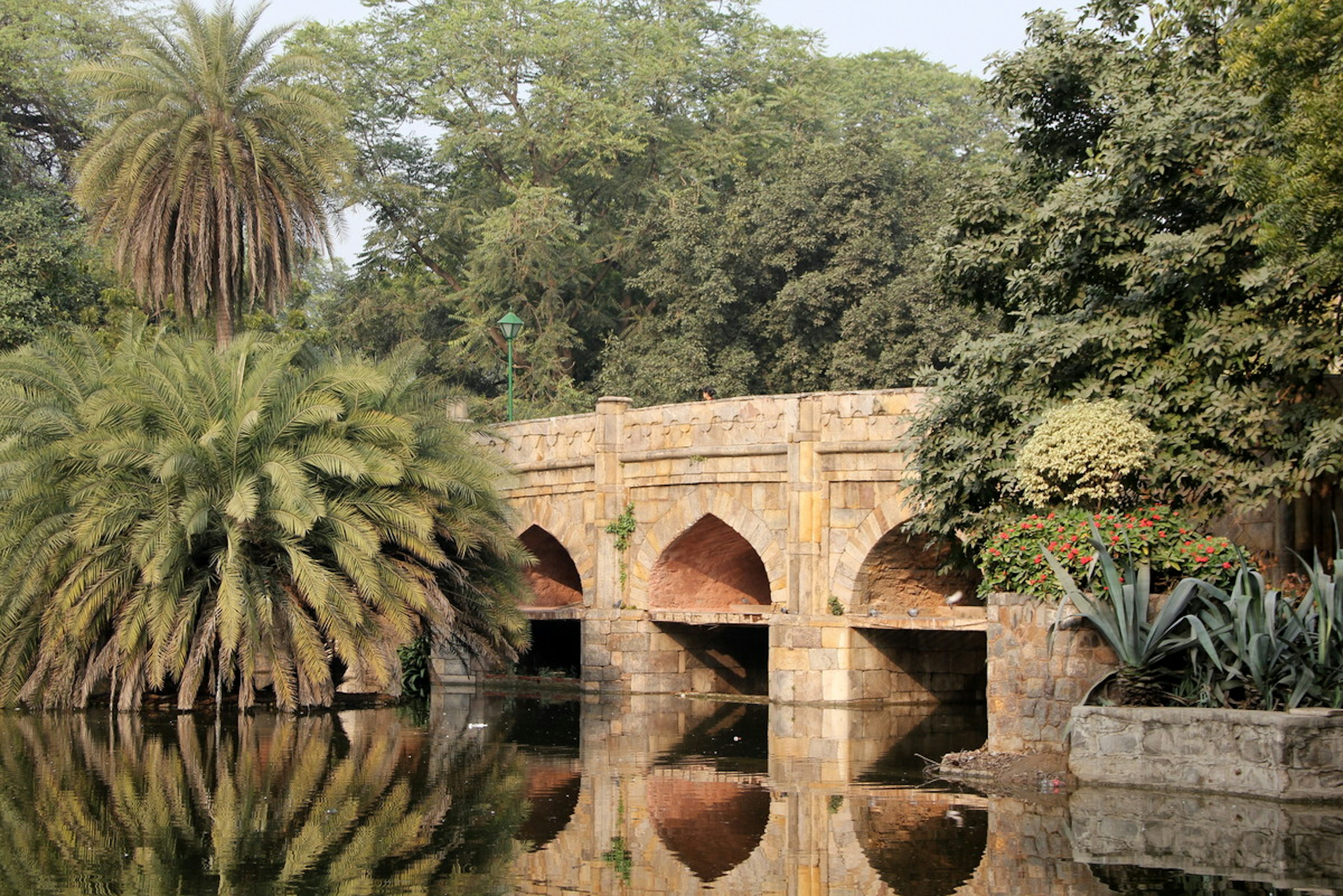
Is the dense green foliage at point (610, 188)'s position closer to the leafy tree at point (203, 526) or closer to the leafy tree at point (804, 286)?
the leafy tree at point (804, 286)

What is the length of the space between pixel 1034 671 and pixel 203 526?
33.5 feet

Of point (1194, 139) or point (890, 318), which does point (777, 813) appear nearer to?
point (1194, 139)

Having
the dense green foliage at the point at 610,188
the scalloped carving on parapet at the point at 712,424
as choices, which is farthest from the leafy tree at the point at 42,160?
the scalloped carving on parapet at the point at 712,424

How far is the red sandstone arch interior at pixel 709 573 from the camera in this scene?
23.5m

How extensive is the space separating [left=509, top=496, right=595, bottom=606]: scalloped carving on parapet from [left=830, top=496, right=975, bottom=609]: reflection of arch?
440cm

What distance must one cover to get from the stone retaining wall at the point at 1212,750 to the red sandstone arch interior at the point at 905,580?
893 cm

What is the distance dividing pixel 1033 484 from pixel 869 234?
16340 millimetres

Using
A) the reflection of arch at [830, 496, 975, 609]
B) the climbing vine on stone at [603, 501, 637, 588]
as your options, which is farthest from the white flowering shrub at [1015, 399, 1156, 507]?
the climbing vine on stone at [603, 501, 637, 588]

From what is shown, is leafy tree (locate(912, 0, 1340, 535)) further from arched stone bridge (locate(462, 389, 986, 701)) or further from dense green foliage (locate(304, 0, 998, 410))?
dense green foliage (locate(304, 0, 998, 410))

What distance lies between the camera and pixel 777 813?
454 inches

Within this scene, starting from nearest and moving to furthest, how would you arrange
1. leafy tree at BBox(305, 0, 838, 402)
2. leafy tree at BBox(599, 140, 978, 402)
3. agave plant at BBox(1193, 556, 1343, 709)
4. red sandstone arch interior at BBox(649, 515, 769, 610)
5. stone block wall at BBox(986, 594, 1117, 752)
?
1. agave plant at BBox(1193, 556, 1343, 709)
2. stone block wall at BBox(986, 594, 1117, 752)
3. red sandstone arch interior at BBox(649, 515, 769, 610)
4. leafy tree at BBox(599, 140, 978, 402)
5. leafy tree at BBox(305, 0, 838, 402)

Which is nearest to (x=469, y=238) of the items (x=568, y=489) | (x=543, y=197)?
(x=543, y=197)

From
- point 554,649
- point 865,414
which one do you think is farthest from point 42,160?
point 865,414

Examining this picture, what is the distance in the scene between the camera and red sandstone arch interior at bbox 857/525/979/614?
69.3 ft
